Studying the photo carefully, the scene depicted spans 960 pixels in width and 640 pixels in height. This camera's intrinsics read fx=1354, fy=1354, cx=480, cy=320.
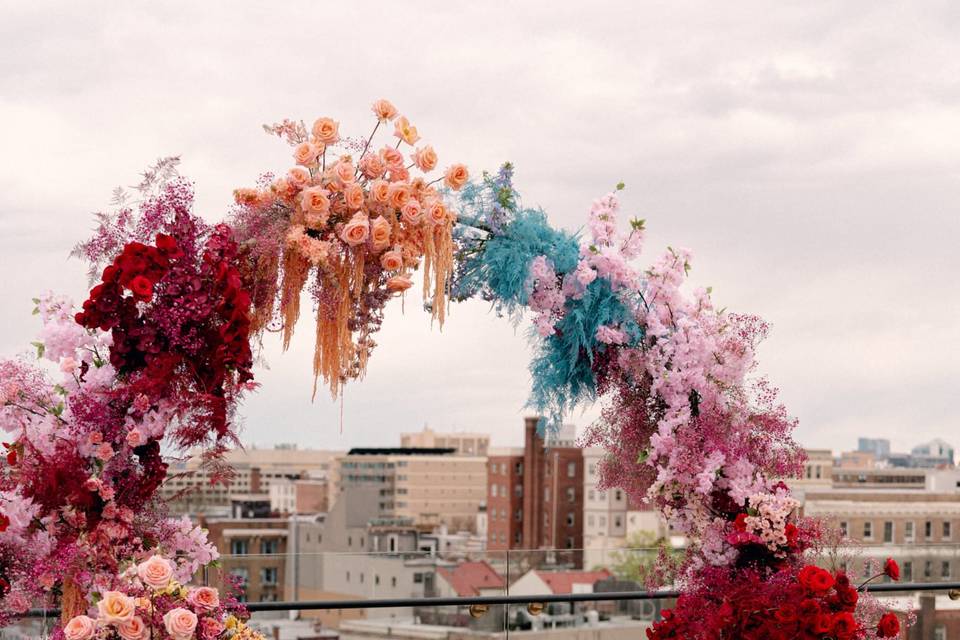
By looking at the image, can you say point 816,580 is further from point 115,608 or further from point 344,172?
point 115,608

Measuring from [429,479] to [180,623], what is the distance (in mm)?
102201

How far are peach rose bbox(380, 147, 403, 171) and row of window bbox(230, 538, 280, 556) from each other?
5897 cm

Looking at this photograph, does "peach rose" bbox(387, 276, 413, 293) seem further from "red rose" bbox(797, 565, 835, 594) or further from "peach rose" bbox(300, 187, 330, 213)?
"red rose" bbox(797, 565, 835, 594)

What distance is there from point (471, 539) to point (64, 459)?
85.5m

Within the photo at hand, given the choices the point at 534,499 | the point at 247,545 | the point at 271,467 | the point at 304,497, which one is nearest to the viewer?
the point at 247,545

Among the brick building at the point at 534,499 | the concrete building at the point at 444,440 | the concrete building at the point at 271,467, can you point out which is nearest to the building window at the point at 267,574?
the concrete building at the point at 271,467

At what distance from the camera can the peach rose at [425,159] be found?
446 centimetres

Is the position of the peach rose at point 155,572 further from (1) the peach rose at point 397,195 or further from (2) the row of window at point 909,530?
(2) the row of window at point 909,530

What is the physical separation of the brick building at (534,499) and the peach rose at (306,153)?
75.0 meters

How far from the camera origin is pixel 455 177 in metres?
4.50

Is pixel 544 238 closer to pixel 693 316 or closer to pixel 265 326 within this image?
pixel 693 316

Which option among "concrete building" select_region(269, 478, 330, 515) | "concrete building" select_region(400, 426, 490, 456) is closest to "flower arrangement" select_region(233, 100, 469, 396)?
"concrete building" select_region(269, 478, 330, 515)

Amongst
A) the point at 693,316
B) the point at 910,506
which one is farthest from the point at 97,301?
the point at 910,506

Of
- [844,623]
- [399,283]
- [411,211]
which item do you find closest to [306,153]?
[411,211]
